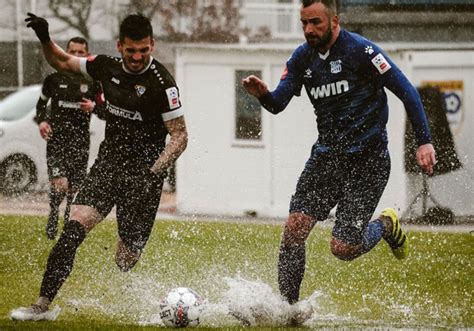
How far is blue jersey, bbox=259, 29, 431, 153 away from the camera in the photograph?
8.06m

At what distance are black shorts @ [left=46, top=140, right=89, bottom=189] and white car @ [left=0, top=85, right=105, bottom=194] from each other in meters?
6.60

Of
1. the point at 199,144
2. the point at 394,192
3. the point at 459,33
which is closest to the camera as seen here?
the point at 394,192

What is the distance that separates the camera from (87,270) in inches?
436

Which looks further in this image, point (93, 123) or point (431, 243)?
point (93, 123)

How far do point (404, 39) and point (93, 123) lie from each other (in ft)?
21.8

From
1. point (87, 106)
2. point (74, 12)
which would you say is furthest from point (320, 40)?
point (74, 12)

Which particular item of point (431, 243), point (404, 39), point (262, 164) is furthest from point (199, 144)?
point (431, 243)

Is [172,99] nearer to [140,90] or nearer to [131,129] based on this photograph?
[140,90]

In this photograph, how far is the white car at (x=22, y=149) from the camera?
65.2 ft

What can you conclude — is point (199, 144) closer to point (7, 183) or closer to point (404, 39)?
point (7, 183)

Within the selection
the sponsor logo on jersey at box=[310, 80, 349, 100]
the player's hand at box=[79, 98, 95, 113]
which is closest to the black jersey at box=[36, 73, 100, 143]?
the player's hand at box=[79, 98, 95, 113]

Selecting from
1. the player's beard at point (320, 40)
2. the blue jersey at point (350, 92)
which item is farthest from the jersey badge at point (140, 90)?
the player's beard at point (320, 40)

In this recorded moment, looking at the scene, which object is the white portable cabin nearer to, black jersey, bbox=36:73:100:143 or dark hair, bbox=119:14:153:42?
black jersey, bbox=36:73:100:143

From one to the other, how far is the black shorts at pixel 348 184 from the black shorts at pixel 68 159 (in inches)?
202
